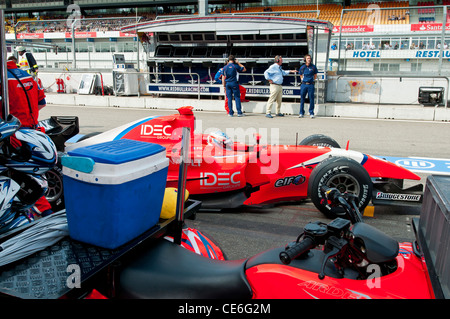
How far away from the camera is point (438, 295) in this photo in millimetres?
1598

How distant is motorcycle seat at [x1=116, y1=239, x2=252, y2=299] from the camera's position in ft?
6.23

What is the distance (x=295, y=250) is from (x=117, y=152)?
1.00 meters

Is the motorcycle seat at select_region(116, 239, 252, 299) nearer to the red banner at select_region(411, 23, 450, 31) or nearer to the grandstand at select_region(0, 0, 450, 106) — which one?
the grandstand at select_region(0, 0, 450, 106)

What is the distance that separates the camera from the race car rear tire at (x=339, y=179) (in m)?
4.25

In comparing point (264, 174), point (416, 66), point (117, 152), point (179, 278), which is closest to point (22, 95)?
point (264, 174)

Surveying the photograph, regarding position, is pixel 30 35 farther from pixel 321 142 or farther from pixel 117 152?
pixel 117 152

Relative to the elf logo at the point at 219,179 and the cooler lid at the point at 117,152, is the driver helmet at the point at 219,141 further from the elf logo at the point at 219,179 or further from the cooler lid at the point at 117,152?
the cooler lid at the point at 117,152

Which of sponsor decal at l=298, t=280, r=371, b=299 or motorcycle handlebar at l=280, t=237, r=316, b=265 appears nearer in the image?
sponsor decal at l=298, t=280, r=371, b=299

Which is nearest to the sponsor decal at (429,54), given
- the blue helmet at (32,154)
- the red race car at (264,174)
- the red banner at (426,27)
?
the red banner at (426,27)

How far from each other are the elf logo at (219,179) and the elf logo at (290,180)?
0.48 meters

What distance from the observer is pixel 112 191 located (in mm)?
1943

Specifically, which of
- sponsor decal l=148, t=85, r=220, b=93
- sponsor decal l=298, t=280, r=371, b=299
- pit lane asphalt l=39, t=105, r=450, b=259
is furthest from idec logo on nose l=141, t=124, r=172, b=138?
sponsor decal l=148, t=85, r=220, b=93
